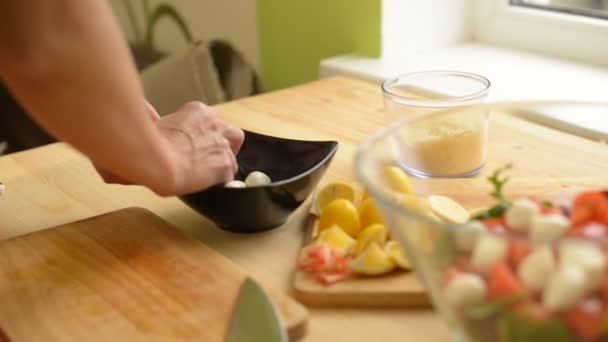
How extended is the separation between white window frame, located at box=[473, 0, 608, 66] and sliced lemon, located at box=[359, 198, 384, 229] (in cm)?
75

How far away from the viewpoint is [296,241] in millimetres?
837

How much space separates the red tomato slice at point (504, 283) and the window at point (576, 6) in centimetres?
102

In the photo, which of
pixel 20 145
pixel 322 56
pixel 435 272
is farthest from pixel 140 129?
pixel 20 145

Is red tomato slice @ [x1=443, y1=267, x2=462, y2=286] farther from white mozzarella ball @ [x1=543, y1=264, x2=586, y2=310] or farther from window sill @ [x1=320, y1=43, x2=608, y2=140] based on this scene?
window sill @ [x1=320, y1=43, x2=608, y2=140]

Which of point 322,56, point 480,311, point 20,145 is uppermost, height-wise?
point 480,311

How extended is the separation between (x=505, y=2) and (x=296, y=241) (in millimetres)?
895

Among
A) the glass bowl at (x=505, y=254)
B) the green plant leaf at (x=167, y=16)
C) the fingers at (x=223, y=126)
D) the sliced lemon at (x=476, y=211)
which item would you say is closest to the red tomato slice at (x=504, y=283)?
the glass bowl at (x=505, y=254)

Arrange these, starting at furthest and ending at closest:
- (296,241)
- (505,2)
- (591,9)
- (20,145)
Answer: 1. (20,145)
2. (505,2)
3. (591,9)
4. (296,241)

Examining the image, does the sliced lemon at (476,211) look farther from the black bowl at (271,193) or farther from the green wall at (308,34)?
the green wall at (308,34)

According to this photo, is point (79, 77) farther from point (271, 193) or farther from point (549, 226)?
point (549, 226)

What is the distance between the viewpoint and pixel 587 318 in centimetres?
50

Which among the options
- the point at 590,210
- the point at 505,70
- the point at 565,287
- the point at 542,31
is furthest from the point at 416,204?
the point at 542,31

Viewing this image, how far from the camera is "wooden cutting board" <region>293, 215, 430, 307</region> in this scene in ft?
2.33

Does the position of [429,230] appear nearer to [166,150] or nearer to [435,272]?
[435,272]
